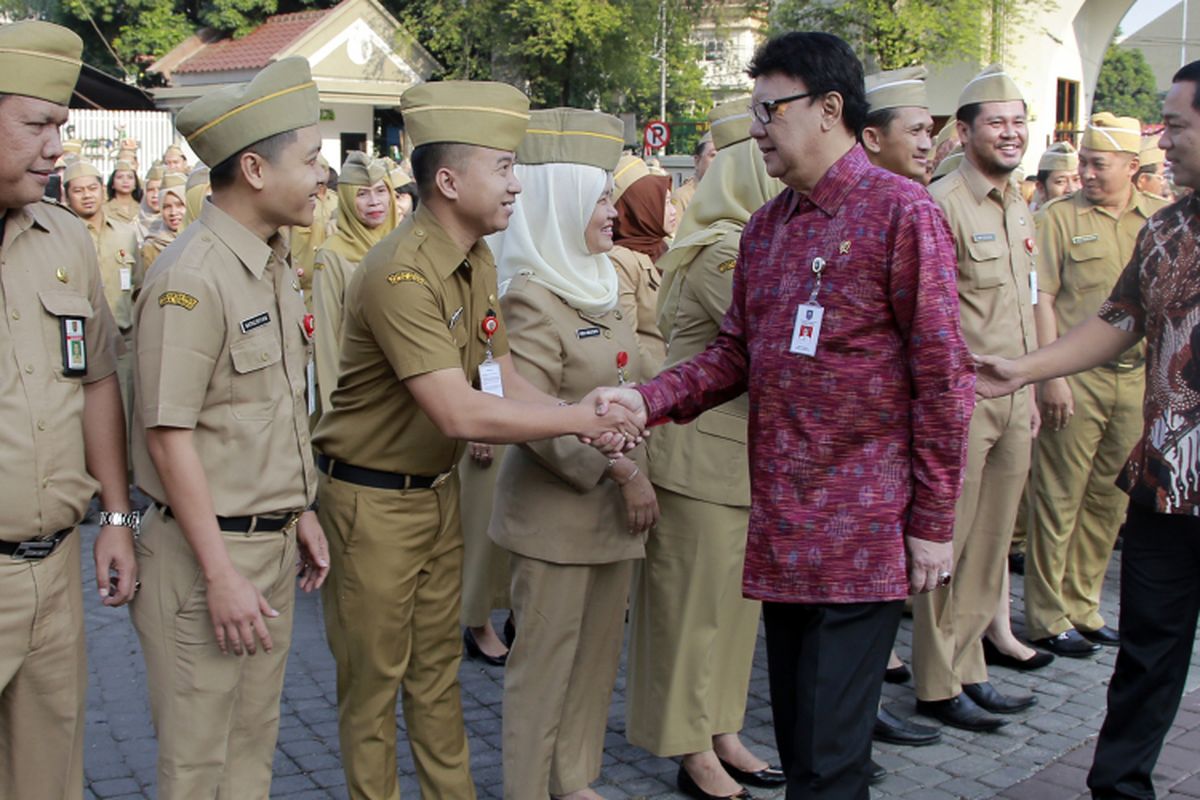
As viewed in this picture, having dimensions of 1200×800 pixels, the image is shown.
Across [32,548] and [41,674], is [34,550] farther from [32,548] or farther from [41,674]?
[41,674]

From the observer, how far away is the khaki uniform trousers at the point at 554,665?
381 cm

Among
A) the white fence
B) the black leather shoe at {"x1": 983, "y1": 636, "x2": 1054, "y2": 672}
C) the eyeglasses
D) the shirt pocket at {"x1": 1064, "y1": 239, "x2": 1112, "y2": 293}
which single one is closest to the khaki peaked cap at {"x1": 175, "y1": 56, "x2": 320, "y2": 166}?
the eyeglasses

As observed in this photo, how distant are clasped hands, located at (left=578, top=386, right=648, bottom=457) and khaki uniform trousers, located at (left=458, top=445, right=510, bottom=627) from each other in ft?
7.08

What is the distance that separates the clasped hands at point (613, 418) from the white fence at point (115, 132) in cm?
2118

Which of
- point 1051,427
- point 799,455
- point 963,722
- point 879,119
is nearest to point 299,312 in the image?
point 799,455

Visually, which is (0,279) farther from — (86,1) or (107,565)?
(86,1)

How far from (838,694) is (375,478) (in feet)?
4.41

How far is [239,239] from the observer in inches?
120

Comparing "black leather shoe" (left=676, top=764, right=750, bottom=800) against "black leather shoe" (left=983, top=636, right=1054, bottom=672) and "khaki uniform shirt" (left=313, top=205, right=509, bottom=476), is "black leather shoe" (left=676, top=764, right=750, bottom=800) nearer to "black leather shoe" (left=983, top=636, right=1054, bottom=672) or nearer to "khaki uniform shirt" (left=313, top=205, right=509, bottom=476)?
"khaki uniform shirt" (left=313, top=205, right=509, bottom=476)

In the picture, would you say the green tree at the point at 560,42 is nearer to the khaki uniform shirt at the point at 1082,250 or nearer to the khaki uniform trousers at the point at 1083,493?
the khaki uniform shirt at the point at 1082,250

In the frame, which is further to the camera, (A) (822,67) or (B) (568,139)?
(B) (568,139)

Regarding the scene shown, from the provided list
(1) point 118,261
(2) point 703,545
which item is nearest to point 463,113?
(2) point 703,545

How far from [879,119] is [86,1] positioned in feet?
115

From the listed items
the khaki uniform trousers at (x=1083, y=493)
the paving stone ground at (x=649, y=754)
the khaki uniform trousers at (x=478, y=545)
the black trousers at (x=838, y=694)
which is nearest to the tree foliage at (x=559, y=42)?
the khaki uniform trousers at (x=1083, y=493)
